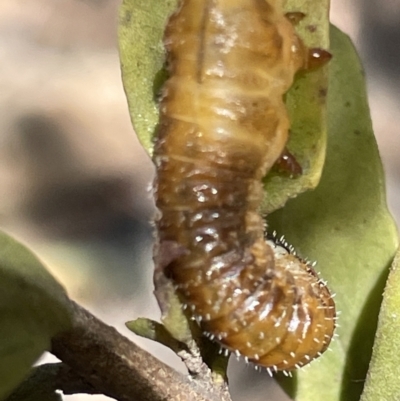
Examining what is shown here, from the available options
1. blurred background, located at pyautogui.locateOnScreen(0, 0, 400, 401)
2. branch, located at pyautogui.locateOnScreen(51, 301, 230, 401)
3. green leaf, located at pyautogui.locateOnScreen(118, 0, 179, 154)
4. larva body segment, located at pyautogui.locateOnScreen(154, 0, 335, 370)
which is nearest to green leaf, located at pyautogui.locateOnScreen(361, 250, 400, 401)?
larva body segment, located at pyautogui.locateOnScreen(154, 0, 335, 370)

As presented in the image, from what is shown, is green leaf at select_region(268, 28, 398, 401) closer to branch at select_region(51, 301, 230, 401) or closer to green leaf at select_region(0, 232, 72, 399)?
branch at select_region(51, 301, 230, 401)

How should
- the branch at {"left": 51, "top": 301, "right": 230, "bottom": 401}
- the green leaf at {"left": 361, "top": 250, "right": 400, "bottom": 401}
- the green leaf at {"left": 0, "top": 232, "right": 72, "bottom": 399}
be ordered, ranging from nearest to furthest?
the green leaf at {"left": 0, "top": 232, "right": 72, "bottom": 399} → the branch at {"left": 51, "top": 301, "right": 230, "bottom": 401} → the green leaf at {"left": 361, "top": 250, "right": 400, "bottom": 401}

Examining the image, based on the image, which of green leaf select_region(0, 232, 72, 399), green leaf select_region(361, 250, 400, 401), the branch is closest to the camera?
green leaf select_region(0, 232, 72, 399)

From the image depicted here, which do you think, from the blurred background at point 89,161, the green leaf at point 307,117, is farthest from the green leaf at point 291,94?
the blurred background at point 89,161

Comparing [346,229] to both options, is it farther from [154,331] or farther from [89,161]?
[89,161]

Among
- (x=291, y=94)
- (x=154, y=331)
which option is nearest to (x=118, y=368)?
(x=154, y=331)

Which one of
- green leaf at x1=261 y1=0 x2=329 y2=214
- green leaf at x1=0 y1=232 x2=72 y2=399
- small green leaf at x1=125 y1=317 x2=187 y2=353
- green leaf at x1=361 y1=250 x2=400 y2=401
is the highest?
green leaf at x1=261 y1=0 x2=329 y2=214

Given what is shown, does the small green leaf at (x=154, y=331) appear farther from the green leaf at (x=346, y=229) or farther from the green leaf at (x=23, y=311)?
the green leaf at (x=346, y=229)
